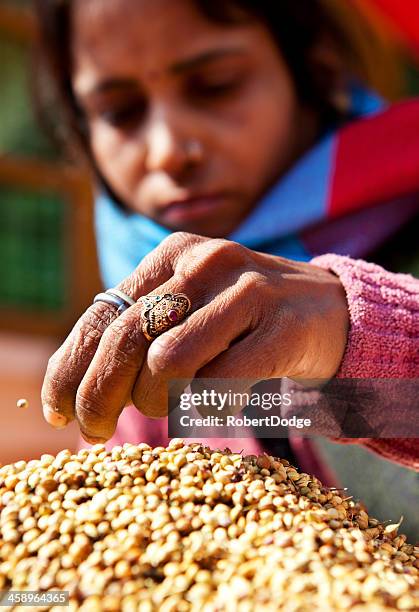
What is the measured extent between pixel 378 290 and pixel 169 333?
0.31 metres

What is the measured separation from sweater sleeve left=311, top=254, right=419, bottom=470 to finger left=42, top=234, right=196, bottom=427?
22cm

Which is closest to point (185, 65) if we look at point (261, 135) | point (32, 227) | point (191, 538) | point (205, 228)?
point (261, 135)

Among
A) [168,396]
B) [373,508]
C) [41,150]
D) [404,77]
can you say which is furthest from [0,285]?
[168,396]

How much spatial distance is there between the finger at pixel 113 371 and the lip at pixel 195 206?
0.82 m

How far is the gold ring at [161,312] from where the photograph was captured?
0.67m

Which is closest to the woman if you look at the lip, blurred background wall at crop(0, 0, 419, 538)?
the lip

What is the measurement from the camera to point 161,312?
0.67 m

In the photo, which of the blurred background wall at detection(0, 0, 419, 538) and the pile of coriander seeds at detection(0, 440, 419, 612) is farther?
the blurred background wall at detection(0, 0, 419, 538)

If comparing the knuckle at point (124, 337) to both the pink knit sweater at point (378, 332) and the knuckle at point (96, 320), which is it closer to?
the knuckle at point (96, 320)

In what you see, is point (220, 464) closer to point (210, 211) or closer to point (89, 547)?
point (89, 547)

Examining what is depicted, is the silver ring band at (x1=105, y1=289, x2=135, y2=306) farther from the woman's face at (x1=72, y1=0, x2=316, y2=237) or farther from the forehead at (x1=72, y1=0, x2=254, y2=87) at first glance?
the forehead at (x1=72, y1=0, x2=254, y2=87)

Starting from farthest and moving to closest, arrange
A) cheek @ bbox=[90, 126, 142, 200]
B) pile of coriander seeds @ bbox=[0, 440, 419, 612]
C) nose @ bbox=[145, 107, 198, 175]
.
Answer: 1. cheek @ bbox=[90, 126, 142, 200]
2. nose @ bbox=[145, 107, 198, 175]
3. pile of coriander seeds @ bbox=[0, 440, 419, 612]

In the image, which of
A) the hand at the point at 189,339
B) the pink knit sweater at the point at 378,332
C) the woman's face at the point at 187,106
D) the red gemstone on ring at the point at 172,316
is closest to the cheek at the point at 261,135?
the woman's face at the point at 187,106

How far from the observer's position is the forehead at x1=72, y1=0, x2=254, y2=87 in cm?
151
